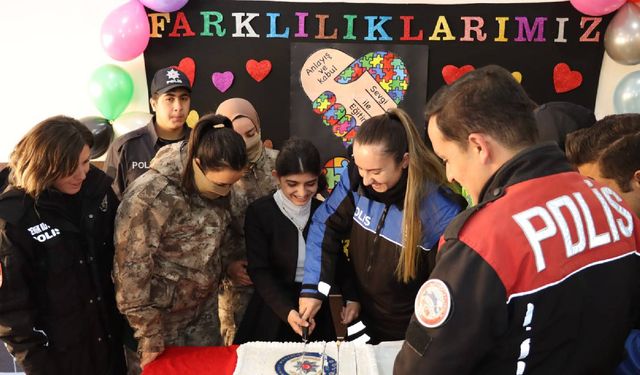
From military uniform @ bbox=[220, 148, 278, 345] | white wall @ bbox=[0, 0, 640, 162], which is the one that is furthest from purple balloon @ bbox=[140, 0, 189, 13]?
military uniform @ bbox=[220, 148, 278, 345]

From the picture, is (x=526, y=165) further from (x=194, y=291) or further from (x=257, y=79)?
(x=257, y=79)

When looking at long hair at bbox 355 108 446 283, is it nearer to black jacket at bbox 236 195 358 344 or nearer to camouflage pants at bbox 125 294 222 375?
black jacket at bbox 236 195 358 344

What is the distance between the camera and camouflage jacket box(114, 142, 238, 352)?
1.52 meters

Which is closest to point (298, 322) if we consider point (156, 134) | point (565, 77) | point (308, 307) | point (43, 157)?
point (308, 307)

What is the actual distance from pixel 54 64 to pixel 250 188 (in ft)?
6.24

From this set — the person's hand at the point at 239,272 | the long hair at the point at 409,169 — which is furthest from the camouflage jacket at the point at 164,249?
the long hair at the point at 409,169

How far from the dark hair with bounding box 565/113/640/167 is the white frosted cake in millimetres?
794

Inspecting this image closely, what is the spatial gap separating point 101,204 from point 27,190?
25cm

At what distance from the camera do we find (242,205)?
82.0 inches

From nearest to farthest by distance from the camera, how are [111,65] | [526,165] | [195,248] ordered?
[526,165]
[195,248]
[111,65]

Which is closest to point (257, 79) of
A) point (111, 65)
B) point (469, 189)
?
point (111, 65)

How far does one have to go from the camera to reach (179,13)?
316 centimetres

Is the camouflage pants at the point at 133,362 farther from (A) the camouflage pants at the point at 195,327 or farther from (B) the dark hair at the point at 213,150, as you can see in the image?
(B) the dark hair at the point at 213,150

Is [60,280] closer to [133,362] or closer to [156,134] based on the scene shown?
[133,362]
